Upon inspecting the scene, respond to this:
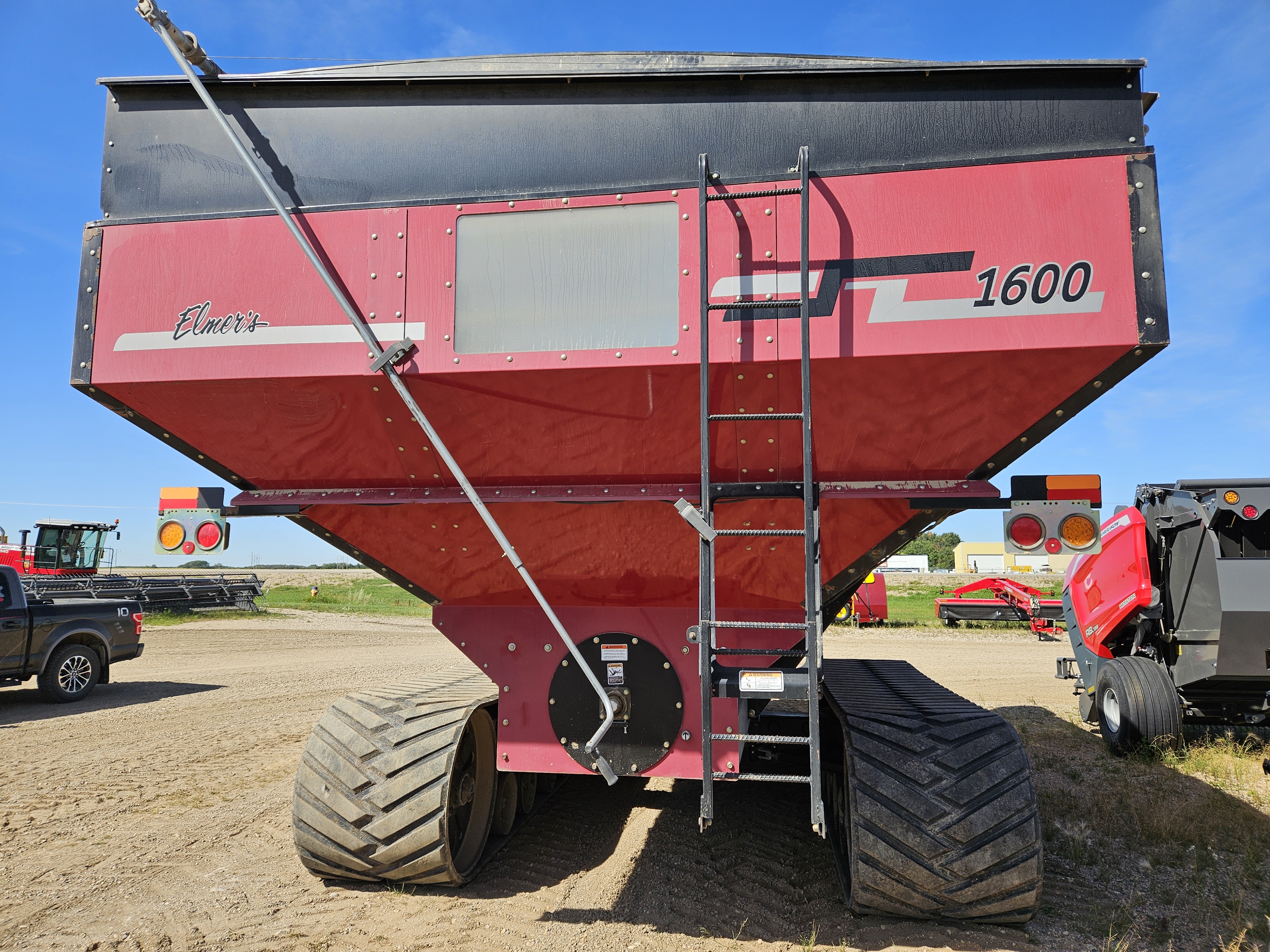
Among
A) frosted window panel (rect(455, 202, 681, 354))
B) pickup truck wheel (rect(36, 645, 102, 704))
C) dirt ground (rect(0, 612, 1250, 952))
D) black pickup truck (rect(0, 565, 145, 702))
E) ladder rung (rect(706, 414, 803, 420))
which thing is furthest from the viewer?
pickup truck wheel (rect(36, 645, 102, 704))

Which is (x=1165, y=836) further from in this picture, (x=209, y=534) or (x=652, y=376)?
(x=209, y=534)

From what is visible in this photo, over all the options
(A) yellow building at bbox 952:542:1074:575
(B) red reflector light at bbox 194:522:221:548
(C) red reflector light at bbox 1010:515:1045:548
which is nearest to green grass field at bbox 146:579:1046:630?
(B) red reflector light at bbox 194:522:221:548

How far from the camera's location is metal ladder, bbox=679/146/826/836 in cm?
279

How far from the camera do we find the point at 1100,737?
7.61 meters

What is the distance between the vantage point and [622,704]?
3.68 metres

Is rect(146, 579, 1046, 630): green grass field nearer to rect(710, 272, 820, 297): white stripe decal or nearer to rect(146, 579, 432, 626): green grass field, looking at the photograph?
rect(146, 579, 432, 626): green grass field

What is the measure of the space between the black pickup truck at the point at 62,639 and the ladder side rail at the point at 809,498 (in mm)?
9636

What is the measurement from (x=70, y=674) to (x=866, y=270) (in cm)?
1051

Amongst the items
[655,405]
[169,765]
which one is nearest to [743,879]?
[655,405]

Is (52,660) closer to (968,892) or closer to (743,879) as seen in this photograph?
(743,879)

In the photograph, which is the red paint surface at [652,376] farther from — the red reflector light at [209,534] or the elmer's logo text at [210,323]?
the red reflector light at [209,534]

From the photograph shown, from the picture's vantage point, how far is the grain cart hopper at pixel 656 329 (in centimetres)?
285

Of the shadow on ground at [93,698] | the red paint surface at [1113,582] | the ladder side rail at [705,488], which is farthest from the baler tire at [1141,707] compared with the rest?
the shadow on ground at [93,698]

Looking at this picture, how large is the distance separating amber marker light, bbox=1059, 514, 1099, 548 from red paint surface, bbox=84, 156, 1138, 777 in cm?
45
